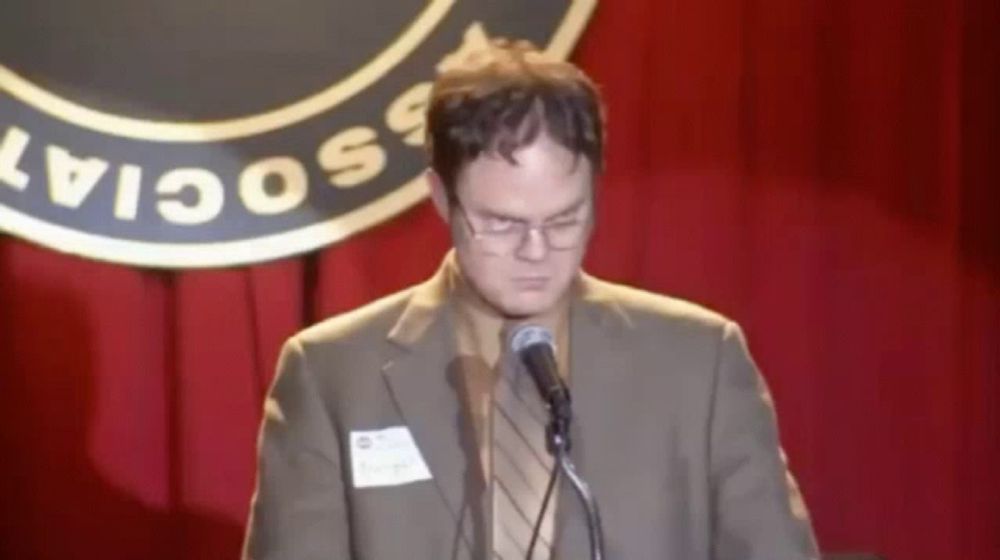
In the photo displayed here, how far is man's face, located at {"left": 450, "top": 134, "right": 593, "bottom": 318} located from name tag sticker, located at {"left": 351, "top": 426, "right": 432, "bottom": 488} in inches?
6.4

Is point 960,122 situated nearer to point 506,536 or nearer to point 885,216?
point 885,216

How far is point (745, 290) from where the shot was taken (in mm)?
3002

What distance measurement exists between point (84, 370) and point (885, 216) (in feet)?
4.16

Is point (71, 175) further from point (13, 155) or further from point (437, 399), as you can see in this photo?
point (437, 399)

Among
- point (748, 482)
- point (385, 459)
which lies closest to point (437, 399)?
point (385, 459)

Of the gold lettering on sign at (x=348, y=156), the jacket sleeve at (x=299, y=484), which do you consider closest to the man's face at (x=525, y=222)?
the jacket sleeve at (x=299, y=484)

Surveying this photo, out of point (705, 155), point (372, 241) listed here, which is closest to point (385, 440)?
point (372, 241)

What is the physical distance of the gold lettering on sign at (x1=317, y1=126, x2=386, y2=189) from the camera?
2836 mm

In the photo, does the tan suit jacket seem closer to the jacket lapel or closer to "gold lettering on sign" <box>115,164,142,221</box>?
the jacket lapel

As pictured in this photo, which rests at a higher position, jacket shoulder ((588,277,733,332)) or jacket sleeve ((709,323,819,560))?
jacket shoulder ((588,277,733,332))

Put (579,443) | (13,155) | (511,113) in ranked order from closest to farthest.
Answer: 1. (511,113)
2. (579,443)
3. (13,155)

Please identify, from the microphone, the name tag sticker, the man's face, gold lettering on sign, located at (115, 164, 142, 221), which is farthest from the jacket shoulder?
gold lettering on sign, located at (115, 164, 142, 221)

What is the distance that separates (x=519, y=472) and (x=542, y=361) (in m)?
0.31

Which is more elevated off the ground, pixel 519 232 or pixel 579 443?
pixel 519 232
